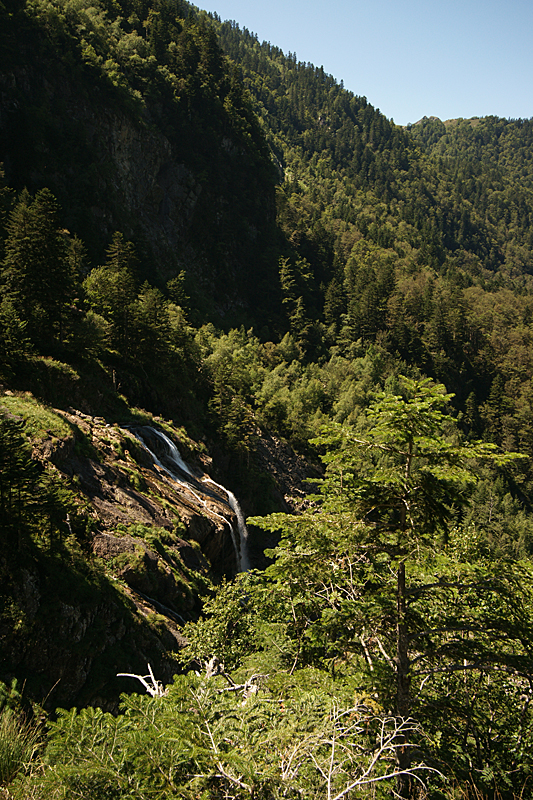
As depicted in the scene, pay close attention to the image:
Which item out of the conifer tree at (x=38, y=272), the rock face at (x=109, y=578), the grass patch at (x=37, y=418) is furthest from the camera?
the conifer tree at (x=38, y=272)

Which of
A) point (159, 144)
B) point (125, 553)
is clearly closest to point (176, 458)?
point (125, 553)

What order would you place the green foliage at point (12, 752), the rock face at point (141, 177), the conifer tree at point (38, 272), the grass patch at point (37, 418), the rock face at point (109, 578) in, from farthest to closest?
the rock face at point (141, 177) → the conifer tree at point (38, 272) → the grass patch at point (37, 418) → the rock face at point (109, 578) → the green foliage at point (12, 752)

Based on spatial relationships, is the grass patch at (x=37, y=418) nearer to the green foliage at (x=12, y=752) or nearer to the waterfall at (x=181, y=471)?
the waterfall at (x=181, y=471)

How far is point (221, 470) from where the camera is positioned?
119 ft

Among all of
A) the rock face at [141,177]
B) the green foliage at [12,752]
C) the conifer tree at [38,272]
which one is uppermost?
the rock face at [141,177]

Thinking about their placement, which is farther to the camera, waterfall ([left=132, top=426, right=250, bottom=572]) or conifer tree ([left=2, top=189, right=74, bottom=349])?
waterfall ([left=132, top=426, right=250, bottom=572])

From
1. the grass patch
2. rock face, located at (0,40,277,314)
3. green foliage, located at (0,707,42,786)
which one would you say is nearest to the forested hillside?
green foliage, located at (0,707,42,786)

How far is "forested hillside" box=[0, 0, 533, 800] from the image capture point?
5.36 m

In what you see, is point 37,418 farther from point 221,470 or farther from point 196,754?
point 221,470

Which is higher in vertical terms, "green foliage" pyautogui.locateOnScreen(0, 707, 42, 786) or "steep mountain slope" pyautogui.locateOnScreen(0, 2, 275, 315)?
"steep mountain slope" pyautogui.locateOnScreen(0, 2, 275, 315)

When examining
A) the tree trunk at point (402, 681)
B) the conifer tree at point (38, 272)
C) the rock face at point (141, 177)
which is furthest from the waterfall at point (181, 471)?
the rock face at point (141, 177)

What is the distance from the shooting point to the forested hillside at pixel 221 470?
536 centimetres

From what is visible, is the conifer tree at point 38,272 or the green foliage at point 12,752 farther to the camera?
the conifer tree at point 38,272

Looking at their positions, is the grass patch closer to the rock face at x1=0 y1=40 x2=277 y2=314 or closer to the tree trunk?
the tree trunk
